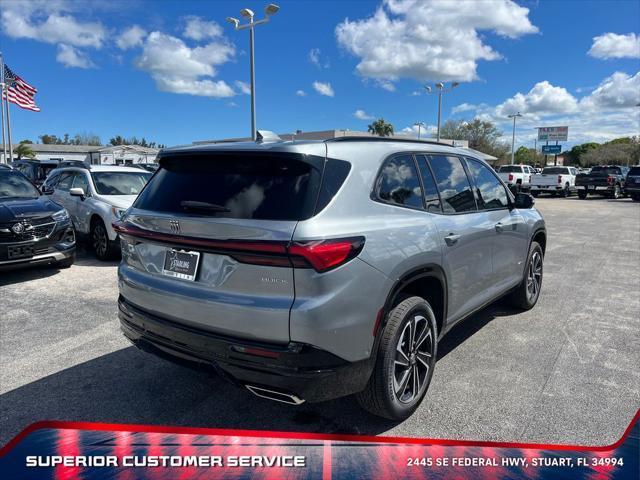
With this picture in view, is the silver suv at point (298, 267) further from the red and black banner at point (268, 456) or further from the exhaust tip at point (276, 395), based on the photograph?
the red and black banner at point (268, 456)

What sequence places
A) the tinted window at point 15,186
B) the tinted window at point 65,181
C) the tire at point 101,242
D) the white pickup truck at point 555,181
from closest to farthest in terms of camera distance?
1. the tinted window at point 15,186
2. the tire at point 101,242
3. the tinted window at point 65,181
4. the white pickup truck at point 555,181

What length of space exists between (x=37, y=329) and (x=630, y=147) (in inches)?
3439

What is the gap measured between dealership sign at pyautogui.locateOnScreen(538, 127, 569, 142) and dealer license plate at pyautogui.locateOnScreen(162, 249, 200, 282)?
83068mm

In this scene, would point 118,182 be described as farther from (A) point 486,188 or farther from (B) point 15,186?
(A) point 486,188

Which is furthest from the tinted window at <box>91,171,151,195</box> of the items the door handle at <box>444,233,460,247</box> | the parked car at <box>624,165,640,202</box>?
the parked car at <box>624,165,640,202</box>

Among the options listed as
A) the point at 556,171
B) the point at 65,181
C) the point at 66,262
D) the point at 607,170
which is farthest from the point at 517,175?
the point at 66,262

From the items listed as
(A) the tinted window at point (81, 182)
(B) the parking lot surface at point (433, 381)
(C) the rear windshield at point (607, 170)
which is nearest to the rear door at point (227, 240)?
(B) the parking lot surface at point (433, 381)

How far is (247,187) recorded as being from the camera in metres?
2.63

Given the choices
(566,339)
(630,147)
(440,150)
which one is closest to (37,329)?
(440,150)

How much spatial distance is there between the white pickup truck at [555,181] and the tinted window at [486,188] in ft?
87.7

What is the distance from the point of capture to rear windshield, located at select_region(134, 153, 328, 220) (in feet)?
8.15

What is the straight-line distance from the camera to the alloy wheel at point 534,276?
5.39 meters

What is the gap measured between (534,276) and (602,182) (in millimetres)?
26360

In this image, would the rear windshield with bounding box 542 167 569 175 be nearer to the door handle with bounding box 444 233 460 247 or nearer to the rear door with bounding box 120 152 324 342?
the door handle with bounding box 444 233 460 247
